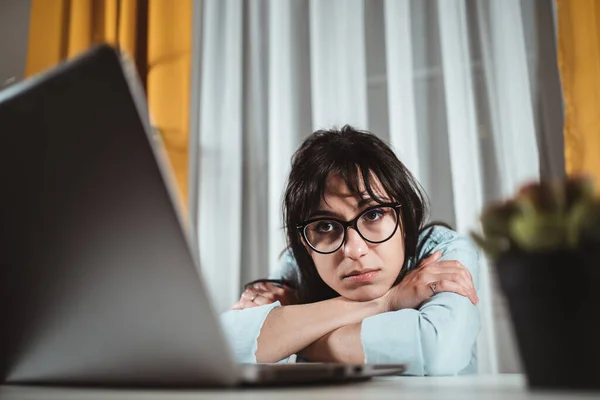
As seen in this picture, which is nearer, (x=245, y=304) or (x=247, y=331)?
(x=247, y=331)

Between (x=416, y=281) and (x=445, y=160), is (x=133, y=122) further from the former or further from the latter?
(x=445, y=160)

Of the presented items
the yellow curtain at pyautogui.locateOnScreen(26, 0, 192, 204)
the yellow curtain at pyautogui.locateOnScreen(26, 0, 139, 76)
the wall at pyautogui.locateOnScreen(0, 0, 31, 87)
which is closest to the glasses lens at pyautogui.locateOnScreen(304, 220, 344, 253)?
the yellow curtain at pyautogui.locateOnScreen(26, 0, 192, 204)

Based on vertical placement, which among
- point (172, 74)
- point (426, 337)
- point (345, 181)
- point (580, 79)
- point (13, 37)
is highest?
point (13, 37)

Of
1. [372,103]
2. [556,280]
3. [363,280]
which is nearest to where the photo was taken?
[556,280]

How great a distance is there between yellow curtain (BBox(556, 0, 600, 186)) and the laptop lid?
1.33 m

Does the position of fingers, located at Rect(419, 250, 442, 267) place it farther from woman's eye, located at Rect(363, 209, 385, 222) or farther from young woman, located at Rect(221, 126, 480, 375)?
woman's eye, located at Rect(363, 209, 385, 222)

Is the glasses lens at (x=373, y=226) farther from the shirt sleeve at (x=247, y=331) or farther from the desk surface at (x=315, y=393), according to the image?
the desk surface at (x=315, y=393)

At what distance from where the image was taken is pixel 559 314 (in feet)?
1.39

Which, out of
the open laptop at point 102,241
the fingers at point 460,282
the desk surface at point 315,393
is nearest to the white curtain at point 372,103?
the fingers at point 460,282

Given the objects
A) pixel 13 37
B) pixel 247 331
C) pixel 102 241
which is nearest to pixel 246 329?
pixel 247 331

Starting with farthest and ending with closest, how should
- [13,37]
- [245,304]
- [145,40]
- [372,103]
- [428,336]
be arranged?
[13,37] < [145,40] < [372,103] < [245,304] < [428,336]

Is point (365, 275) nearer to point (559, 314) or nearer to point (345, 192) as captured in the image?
point (345, 192)

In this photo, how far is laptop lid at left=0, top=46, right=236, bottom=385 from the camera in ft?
1.44

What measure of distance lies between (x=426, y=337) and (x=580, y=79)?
845mm
